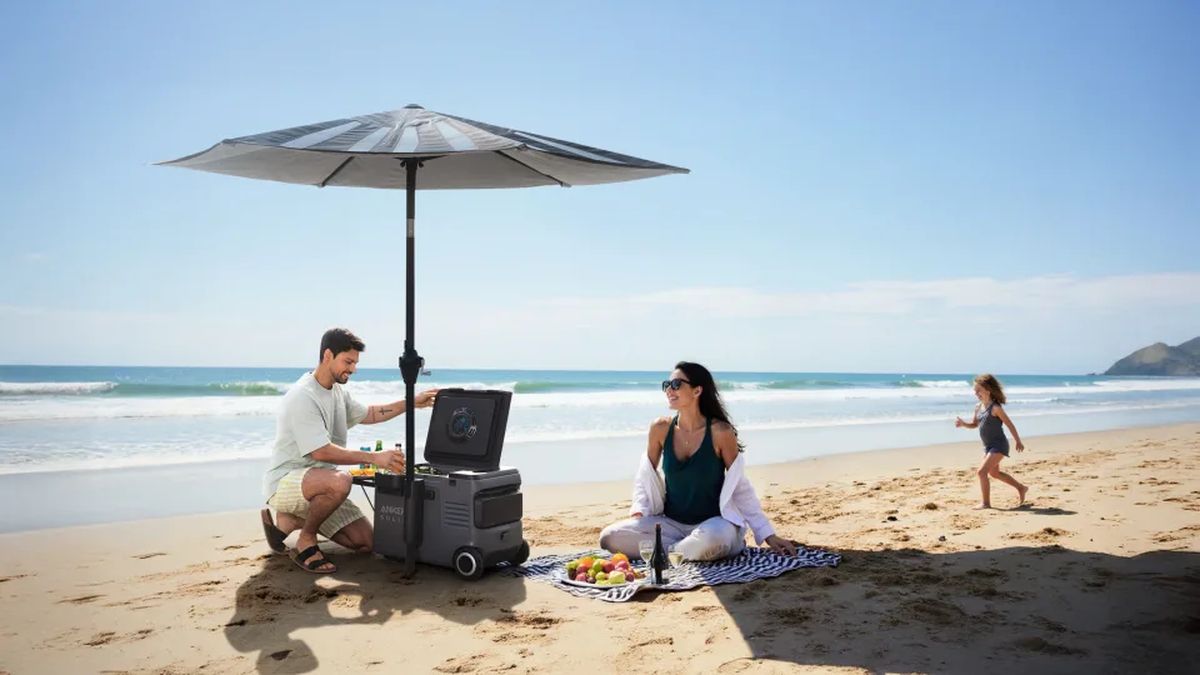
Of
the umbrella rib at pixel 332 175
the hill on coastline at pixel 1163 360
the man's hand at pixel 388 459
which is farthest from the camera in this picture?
the hill on coastline at pixel 1163 360

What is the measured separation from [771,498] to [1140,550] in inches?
126

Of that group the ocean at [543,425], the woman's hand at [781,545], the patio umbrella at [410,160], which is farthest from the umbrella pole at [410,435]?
the ocean at [543,425]

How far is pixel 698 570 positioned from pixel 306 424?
2386 millimetres

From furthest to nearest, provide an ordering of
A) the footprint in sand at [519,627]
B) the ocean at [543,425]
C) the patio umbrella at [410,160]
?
the ocean at [543,425] → the patio umbrella at [410,160] → the footprint in sand at [519,627]

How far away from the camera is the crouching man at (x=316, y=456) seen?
5012mm

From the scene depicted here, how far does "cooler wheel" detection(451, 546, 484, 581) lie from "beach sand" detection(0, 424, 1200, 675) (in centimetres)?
6

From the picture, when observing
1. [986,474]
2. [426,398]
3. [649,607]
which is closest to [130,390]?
[426,398]

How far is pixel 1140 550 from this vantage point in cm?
512

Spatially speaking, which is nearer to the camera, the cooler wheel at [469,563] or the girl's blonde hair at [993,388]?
the cooler wheel at [469,563]

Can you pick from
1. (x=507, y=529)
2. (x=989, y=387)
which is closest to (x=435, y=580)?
(x=507, y=529)

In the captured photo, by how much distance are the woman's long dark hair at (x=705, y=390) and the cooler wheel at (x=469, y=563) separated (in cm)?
158

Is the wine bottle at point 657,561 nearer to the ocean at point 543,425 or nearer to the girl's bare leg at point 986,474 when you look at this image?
the girl's bare leg at point 986,474

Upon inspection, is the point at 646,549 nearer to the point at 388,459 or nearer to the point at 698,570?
the point at 698,570

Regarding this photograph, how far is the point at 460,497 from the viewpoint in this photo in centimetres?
493
